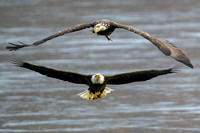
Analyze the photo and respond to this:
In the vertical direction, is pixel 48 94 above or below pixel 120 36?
below

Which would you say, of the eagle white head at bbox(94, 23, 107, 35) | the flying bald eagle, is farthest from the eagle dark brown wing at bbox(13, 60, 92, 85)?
the eagle white head at bbox(94, 23, 107, 35)

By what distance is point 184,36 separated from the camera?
18844 mm

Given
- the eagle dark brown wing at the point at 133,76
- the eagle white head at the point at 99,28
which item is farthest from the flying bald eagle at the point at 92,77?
the eagle white head at the point at 99,28

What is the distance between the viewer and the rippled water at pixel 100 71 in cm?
1178

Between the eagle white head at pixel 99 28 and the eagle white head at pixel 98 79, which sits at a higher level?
the eagle white head at pixel 99 28

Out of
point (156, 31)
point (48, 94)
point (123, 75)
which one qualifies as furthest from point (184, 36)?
point (123, 75)

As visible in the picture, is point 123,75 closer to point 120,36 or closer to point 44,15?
point 120,36

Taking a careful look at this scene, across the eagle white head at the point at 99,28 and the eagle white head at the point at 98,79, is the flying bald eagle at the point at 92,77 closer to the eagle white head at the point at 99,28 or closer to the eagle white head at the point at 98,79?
the eagle white head at the point at 98,79

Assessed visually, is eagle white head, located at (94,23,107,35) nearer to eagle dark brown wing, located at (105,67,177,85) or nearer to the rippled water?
eagle dark brown wing, located at (105,67,177,85)

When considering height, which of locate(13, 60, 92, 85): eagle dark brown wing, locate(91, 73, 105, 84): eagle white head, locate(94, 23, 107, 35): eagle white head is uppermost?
locate(94, 23, 107, 35): eagle white head

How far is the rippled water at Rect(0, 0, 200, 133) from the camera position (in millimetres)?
11781

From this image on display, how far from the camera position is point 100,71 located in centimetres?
1517

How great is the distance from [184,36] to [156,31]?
39.1 inches

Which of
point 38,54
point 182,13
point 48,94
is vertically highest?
point 182,13
